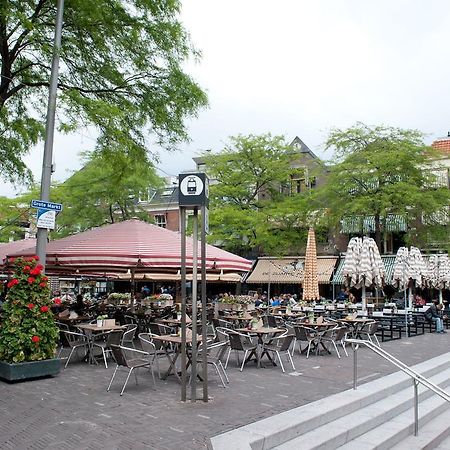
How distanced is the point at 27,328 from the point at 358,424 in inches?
217

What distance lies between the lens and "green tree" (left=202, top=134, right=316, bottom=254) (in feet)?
102

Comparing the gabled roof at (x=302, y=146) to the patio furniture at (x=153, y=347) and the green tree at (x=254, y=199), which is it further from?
the patio furniture at (x=153, y=347)

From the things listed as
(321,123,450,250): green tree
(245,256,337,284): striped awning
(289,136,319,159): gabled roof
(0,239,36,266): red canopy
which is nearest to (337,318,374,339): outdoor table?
(0,239,36,266): red canopy

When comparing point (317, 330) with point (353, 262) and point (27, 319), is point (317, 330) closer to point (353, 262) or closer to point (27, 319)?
point (353, 262)

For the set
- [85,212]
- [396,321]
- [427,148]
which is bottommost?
[396,321]

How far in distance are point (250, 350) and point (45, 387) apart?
4215mm

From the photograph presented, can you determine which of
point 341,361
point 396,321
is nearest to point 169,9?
point 341,361

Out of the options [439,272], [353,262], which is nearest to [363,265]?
[353,262]

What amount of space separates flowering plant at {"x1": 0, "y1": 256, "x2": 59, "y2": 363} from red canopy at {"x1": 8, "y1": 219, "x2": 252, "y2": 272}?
2184 mm

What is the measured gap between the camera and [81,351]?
456 inches

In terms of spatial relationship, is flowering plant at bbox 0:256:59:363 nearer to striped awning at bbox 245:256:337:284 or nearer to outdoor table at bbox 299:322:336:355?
outdoor table at bbox 299:322:336:355

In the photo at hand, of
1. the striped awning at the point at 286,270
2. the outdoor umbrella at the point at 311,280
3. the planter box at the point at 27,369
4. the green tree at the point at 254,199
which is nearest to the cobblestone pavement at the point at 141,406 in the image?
the planter box at the point at 27,369

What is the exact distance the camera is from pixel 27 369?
8031 mm

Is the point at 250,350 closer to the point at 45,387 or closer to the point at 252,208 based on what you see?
the point at 45,387
